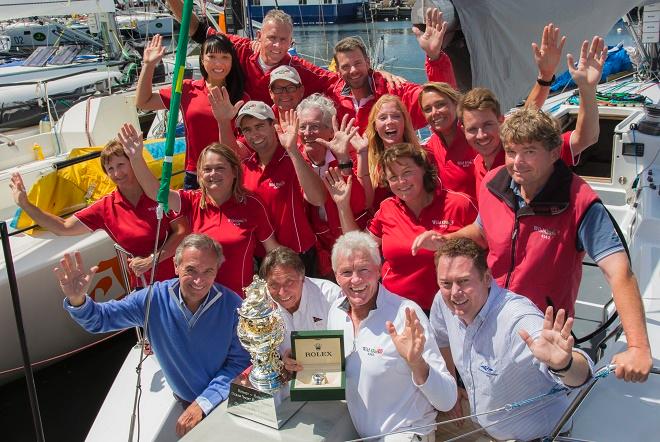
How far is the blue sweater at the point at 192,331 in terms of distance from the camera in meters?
3.09

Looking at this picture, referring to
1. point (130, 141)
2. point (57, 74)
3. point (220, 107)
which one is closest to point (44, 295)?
point (130, 141)

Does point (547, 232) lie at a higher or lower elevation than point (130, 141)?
lower

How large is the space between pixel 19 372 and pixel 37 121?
425 cm

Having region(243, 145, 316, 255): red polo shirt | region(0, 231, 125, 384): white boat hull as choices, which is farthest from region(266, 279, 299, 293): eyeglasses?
region(0, 231, 125, 384): white boat hull

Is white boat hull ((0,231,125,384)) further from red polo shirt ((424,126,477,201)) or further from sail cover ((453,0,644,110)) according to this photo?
sail cover ((453,0,644,110))

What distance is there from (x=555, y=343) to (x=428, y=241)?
0.84 meters

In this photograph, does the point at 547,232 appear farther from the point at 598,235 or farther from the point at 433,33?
the point at 433,33

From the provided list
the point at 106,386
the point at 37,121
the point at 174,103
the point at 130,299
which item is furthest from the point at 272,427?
the point at 37,121

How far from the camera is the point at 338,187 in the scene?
11.1 feet

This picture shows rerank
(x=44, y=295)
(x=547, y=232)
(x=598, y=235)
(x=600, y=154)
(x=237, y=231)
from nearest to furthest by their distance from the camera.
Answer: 1. (x=598, y=235)
2. (x=547, y=232)
3. (x=237, y=231)
4. (x=44, y=295)
5. (x=600, y=154)

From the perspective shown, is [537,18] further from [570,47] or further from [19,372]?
[19,372]

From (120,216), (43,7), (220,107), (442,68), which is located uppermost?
(43,7)

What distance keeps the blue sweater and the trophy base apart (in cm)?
50

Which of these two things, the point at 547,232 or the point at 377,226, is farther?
the point at 377,226
